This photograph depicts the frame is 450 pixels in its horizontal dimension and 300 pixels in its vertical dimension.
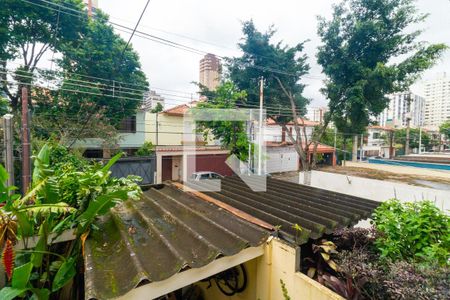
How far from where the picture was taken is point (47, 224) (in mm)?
2047

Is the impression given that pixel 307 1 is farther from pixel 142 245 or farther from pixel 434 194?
pixel 142 245

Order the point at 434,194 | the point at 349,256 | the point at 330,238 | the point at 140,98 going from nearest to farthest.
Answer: the point at 349,256, the point at 330,238, the point at 434,194, the point at 140,98

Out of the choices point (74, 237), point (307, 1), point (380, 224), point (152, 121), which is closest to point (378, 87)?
point (307, 1)

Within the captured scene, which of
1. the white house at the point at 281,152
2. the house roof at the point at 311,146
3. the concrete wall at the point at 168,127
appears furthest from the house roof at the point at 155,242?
the house roof at the point at 311,146

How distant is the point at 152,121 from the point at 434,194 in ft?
53.9

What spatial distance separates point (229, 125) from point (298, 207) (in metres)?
9.14

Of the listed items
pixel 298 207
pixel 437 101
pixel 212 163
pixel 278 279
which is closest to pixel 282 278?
pixel 278 279

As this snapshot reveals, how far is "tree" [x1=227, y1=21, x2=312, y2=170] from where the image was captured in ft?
44.7

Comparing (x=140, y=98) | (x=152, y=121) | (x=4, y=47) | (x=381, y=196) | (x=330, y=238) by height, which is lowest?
(x=381, y=196)

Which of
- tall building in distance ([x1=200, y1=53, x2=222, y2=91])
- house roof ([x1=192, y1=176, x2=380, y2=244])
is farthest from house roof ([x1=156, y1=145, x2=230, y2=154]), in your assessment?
house roof ([x1=192, y1=176, x2=380, y2=244])

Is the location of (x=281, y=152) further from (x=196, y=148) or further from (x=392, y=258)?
(x=392, y=258)

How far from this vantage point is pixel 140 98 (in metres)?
13.1

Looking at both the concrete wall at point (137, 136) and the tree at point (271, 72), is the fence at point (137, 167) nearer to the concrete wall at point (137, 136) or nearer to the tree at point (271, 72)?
the concrete wall at point (137, 136)

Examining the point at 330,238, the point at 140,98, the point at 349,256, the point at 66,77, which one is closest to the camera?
the point at 349,256
